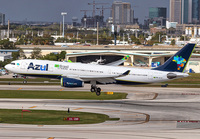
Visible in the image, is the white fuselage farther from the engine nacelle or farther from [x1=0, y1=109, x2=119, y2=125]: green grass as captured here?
[x1=0, y1=109, x2=119, y2=125]: green grass

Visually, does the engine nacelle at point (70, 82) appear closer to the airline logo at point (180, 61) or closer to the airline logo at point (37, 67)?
the airline logo at point (37, 67)

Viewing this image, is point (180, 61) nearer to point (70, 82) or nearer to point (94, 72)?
point (94, 72)

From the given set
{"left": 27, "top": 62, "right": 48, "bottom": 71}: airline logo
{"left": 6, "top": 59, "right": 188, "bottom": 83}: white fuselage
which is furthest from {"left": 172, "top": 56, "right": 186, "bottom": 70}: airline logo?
{"left": 27, "top": 62, "right": 48, "bottom": 71}: airline logo

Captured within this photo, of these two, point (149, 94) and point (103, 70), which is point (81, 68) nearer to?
point (103, 70)

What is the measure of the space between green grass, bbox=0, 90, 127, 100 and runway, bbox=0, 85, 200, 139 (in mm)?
3492

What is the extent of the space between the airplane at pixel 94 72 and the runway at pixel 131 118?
379 cm

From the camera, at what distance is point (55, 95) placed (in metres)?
80.2

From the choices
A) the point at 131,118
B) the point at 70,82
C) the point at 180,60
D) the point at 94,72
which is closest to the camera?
the point at 131,118

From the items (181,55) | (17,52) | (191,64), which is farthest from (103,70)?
(17,52)

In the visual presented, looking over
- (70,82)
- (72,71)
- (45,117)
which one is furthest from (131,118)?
(72,71)

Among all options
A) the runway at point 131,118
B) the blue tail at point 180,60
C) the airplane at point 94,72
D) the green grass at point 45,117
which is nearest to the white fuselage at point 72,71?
the airplane at point 94,72

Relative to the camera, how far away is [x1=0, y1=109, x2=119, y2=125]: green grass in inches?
2184

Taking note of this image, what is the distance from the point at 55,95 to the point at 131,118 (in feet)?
83.5

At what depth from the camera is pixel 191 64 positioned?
154m
